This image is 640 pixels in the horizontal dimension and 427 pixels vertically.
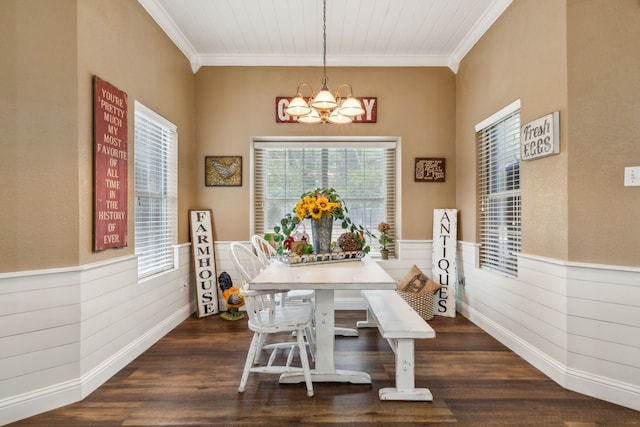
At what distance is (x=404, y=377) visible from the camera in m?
2.28

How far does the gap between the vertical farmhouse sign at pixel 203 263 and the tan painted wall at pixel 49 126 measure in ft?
4.91

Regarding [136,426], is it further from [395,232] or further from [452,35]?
[452,35]

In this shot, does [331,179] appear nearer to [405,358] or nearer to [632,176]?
[405,358]

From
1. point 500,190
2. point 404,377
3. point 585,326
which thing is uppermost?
point 500,190

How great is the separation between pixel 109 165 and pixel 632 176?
3384mm

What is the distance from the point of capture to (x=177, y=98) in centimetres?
387

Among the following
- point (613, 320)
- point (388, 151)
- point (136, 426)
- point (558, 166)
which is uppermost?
point (388, 151)

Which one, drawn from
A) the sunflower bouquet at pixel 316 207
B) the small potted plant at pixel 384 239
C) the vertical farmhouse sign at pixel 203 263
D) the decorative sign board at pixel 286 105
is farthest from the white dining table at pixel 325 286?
the decorative sign board at pixel 286 105

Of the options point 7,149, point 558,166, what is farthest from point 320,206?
point 7,149

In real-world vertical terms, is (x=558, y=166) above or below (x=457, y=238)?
above

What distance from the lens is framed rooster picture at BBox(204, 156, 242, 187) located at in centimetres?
435

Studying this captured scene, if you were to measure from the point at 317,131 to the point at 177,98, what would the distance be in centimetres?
157

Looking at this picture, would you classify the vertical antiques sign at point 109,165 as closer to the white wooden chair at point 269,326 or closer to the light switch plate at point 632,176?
the white wooden chair at point 269,326

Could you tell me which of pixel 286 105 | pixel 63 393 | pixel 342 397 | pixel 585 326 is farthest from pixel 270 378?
pixel 286 105
